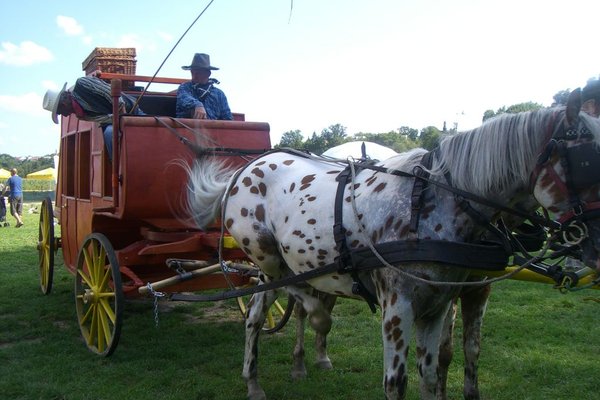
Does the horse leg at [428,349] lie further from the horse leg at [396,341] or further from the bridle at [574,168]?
the bridle at [574,168]

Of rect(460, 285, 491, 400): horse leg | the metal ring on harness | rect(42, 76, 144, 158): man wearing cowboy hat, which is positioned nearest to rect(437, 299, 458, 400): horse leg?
rect(460, 285, 491, 400): horse leg

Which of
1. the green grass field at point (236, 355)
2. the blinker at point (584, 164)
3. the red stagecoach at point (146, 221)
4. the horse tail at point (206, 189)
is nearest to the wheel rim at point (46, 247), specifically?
the green grass field at point (236, 355)

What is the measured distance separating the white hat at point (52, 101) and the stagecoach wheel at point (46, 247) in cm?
211

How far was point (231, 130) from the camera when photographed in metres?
4.68

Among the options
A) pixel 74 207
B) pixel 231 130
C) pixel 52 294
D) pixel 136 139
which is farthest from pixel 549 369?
pixel 52 294

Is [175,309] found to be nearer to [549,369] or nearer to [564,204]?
[549,369]

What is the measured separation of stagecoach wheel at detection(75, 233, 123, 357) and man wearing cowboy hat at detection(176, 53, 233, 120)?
1.43 m

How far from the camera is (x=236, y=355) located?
491 centimetres

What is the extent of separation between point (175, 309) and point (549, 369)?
13.4 feet

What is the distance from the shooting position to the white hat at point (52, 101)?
498 cm

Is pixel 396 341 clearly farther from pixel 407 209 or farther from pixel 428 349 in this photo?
pixel 407 209

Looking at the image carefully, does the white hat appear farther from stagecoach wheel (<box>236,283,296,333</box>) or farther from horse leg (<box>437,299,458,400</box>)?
horse leg (<box>437,299,458,400</box>)

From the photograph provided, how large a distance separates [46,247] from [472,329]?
5438 millimetres

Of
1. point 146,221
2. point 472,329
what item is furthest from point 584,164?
point 146,221
